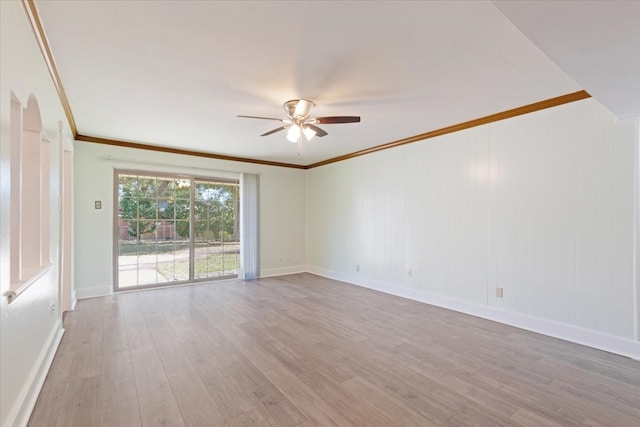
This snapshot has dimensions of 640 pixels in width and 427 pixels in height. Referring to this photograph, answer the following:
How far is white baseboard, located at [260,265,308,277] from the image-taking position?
21.2ft

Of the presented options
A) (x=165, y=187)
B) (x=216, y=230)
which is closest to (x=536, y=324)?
(x=216, y=230)

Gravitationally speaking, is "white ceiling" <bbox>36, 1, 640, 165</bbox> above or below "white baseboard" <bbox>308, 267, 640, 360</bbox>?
above

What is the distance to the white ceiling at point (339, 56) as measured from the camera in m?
1.75

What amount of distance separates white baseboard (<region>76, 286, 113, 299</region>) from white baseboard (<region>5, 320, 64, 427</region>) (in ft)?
6.67

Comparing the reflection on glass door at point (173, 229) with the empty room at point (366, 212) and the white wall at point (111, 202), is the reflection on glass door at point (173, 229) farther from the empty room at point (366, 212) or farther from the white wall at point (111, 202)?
the white wall at point (111, 202)

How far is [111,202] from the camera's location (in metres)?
4.86

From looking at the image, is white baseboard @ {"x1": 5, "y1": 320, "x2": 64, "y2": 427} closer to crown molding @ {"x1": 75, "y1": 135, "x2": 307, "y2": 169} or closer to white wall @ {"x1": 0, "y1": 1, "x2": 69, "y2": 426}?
white wall @ {"x1": 0, "y1": 1, "x2": 69, "y2": 426}

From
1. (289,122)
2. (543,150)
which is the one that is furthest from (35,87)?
(543,150)

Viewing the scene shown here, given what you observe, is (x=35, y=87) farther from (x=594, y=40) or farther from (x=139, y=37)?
(x=594, y=40)

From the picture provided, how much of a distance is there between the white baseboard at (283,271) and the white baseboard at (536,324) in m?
2.39

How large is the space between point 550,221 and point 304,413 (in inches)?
122

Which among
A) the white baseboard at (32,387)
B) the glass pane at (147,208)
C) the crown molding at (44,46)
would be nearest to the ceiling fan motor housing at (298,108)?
the crown molding at (44,46)

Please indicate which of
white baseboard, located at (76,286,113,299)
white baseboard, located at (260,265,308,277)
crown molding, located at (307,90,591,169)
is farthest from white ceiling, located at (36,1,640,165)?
white baseboard, located at (260,265,308,277)

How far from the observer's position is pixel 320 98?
3.10m
